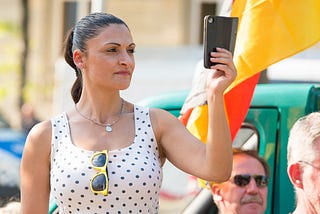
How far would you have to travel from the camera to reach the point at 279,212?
210 inches

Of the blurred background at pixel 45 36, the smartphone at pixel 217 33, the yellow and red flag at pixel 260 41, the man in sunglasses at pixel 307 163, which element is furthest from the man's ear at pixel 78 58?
the blurred background at pixel 45 36

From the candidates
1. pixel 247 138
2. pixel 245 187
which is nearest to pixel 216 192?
pixel 245 187

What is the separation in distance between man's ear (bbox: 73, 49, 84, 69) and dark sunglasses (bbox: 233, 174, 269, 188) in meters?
1.29

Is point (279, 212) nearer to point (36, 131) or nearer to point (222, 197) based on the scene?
point (222, 197)

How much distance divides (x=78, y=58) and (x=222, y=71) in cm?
58

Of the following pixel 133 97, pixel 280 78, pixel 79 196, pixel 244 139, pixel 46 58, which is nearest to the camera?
pixel 79 196

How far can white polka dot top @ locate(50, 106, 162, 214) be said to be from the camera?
3943 millimetres

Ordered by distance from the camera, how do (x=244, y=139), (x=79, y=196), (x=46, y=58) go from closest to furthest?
(x=79, y=196), (x=244, y=139), (x=46, y=58)

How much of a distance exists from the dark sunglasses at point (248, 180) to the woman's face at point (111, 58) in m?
1.28

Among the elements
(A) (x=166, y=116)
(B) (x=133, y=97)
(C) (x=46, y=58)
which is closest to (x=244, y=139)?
(A) (x=166, y=116)

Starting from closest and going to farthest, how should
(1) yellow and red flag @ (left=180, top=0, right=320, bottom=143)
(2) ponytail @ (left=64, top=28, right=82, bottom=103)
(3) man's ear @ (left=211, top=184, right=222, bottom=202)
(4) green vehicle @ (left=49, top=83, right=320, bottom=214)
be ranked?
(2) ponytail @ (left=64, top=28, right=82, bottom=103) < (1) yellow and red flag @ (left=180, top=0, right=320, bottom=143) < (3) man's ear @ (left=211, top=184, right=222, bottom=202) < (4) green vehicle @ (left=49, top=83, right=320, bottom=214)

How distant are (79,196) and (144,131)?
0.32 metres

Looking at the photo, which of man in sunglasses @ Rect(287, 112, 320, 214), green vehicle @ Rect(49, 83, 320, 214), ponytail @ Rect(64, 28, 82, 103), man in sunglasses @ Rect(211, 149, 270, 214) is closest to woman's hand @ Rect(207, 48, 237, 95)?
man in sunglasses @ Rect(287, 112, 320, 214)

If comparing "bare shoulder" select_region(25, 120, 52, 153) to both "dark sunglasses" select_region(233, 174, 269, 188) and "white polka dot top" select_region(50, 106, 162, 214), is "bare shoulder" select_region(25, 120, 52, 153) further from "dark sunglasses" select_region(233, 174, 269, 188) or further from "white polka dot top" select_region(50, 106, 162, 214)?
"dark sunglasses" select_region(233, 174, 269, 188)
